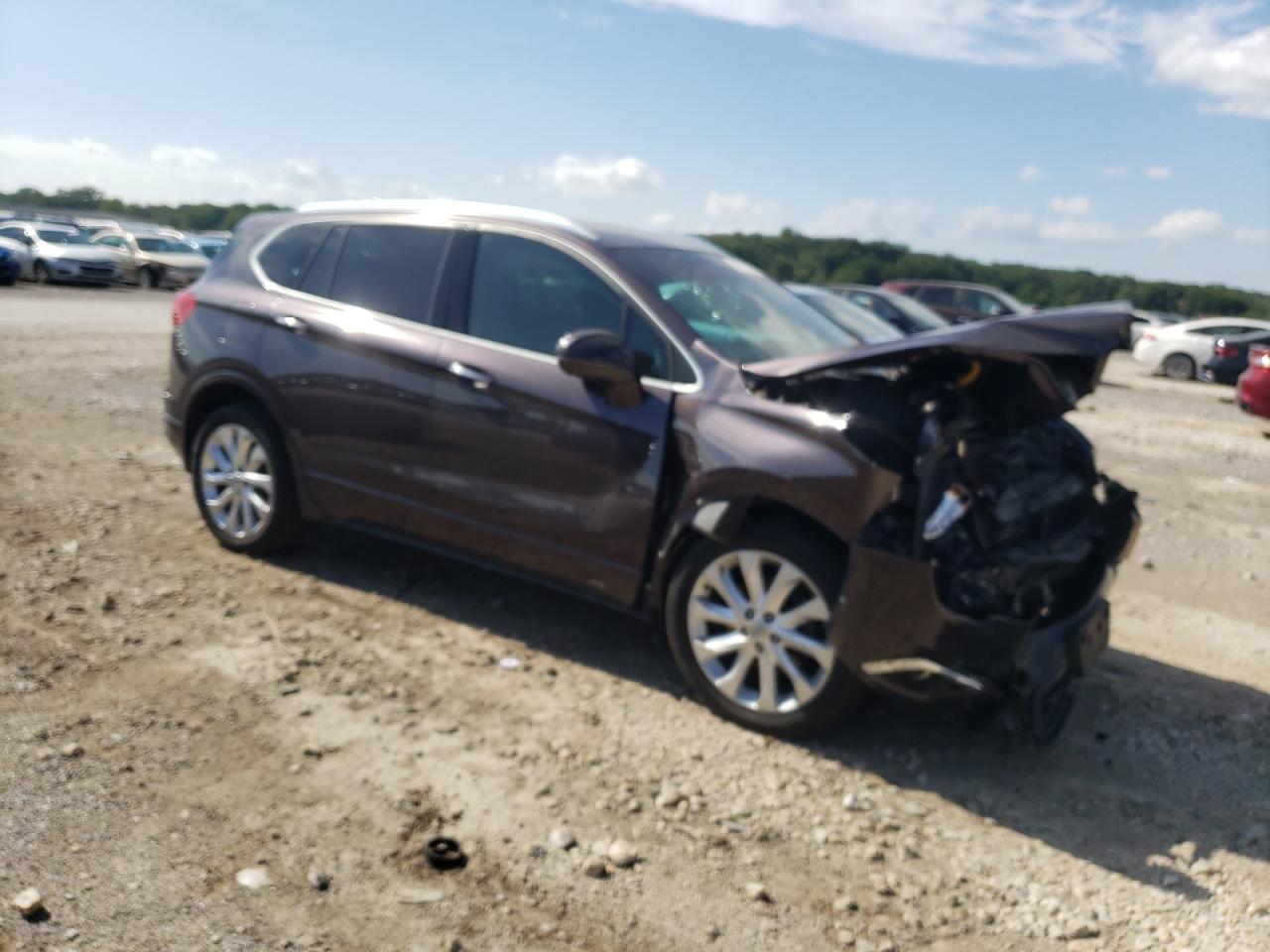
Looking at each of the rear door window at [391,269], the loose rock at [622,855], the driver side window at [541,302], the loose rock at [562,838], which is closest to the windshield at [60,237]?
the rear door window at [391,269]

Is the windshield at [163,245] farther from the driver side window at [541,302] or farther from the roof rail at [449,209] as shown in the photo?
the driver side window at [541,302]

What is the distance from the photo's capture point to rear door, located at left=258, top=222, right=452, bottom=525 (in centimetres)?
534

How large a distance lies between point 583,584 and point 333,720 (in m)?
1.14

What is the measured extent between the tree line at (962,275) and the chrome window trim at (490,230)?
141 feet

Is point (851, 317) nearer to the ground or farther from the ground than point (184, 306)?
farther from the ground

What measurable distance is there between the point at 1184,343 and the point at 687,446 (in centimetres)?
2412

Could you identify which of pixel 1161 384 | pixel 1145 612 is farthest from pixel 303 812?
pixel 1161 384

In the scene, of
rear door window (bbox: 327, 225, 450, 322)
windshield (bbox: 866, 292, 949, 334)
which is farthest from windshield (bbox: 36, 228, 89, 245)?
rear door window (bbox: 327, 225, 450, 322)

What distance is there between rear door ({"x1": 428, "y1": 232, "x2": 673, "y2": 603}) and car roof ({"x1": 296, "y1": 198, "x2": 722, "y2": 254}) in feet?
0.36

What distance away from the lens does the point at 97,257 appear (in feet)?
98.3

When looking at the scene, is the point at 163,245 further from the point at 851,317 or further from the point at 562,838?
the point at 562,838

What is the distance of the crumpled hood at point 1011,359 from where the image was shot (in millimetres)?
3996

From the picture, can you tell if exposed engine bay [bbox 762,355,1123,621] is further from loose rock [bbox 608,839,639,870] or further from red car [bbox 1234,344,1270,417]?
red car [bbox 1234,344,1270,417]

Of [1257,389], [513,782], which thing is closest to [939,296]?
[1257,389]
